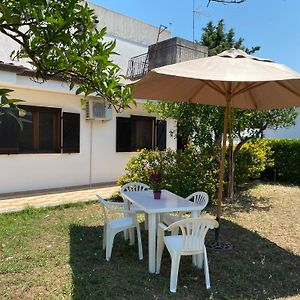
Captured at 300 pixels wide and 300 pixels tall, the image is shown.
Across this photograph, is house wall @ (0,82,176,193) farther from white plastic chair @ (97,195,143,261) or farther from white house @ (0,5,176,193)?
white plastic chair @ (97,195,143,261)

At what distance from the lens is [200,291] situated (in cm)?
382

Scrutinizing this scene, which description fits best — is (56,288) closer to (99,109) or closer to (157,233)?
(157,233)

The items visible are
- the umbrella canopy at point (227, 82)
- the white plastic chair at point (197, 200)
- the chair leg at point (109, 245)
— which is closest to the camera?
the umbrella canopy at point (227, 82)

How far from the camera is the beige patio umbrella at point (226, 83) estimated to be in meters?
3.98

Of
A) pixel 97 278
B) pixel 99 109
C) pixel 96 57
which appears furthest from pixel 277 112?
pixel 96 57

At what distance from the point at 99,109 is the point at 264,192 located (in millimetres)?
5538

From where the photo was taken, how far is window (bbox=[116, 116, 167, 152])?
11.4 m

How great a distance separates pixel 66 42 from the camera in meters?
1.78

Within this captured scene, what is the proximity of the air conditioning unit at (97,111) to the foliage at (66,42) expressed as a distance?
26.6 ft

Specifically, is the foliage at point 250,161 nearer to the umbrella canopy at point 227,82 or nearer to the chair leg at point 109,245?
the umbrella canopy at point 227,82

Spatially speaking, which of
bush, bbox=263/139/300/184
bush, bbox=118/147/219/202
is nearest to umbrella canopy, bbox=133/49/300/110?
bush, bbox=118/147/219/202

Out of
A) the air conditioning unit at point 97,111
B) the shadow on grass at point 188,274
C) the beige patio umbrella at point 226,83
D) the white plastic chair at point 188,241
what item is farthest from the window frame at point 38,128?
the white plastic chair at point 188,241

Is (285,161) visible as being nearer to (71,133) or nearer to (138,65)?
(138,65)

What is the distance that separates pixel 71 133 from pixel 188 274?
6.82 meters
